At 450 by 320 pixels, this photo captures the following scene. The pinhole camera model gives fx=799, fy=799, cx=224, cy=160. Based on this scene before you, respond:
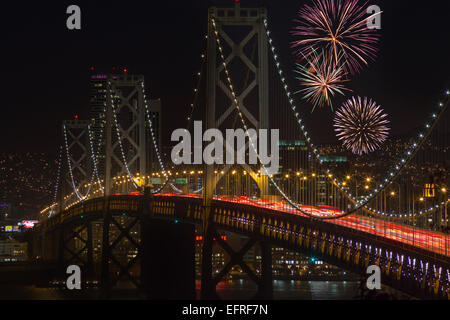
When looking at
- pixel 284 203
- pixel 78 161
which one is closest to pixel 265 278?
pixel 284 203

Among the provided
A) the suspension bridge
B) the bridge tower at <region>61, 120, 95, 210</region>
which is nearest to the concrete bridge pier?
the suspension bridge

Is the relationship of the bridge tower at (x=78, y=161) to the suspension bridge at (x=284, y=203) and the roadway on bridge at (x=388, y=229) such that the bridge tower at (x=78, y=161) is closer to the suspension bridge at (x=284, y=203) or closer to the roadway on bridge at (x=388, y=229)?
the suspension bridge at (x=284, y=203)

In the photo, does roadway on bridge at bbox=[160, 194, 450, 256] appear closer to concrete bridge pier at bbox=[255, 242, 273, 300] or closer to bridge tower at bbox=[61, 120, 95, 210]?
concrete bridge pier at bbox=[255, 242, 273, 300]

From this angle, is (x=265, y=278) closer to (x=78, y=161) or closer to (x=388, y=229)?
(x=388, y=229)

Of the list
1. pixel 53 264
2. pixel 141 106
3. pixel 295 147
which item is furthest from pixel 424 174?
pixel 53 264

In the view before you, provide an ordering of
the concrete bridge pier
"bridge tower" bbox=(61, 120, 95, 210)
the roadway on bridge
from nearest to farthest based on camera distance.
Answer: the roadway on bridge → the concrete bridge pier → "bridge tower" bbox=(61, 120, 95, 210)

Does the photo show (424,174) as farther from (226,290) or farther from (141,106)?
(226,290)

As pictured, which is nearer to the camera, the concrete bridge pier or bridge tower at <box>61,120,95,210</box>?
the concrete bridge pier

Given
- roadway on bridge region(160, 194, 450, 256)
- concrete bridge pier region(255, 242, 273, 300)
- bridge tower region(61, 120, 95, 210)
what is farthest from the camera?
bridge tower region(61, 120, 95, 210)

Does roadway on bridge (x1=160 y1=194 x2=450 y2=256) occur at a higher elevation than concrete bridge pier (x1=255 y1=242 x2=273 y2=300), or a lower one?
higher

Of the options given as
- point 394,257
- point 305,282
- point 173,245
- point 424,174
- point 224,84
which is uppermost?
point 224,84

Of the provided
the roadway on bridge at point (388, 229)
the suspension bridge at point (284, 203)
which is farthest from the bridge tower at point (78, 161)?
the roadway on bridge at point (388, 229)
